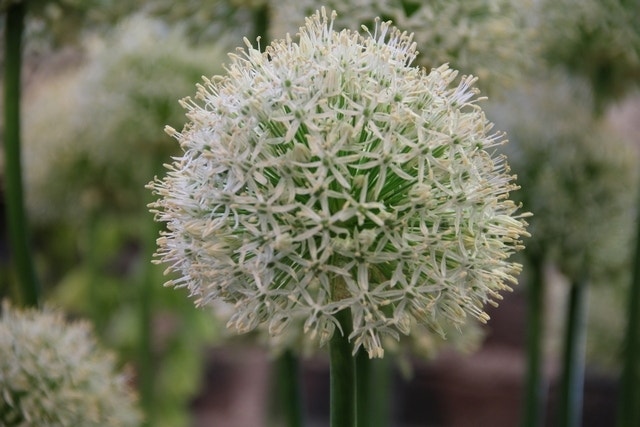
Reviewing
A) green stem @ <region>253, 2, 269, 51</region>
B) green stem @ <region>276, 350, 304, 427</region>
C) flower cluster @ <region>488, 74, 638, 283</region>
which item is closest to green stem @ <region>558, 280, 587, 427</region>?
flower cluster @ <region>488, 74, 638, 283</region>

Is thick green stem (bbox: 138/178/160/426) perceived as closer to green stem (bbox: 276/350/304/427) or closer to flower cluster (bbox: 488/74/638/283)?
green stem (bbox: 276/350/304/427)

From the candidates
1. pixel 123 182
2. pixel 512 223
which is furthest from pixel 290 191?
pixel 123 182

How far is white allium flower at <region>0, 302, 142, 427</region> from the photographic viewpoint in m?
0.70

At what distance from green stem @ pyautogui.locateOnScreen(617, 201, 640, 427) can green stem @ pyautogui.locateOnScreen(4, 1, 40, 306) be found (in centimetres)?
64

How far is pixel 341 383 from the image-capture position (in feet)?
1.68

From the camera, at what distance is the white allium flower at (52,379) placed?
699 mm

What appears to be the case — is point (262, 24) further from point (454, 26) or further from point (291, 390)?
point (291, 390)

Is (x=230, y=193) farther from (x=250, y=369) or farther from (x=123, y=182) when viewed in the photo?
(x=250, y=369)

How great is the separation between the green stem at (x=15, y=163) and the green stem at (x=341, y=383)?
1.49ft

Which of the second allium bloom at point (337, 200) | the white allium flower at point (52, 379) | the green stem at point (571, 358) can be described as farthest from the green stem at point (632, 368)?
the white allium flower at point (52, 379)

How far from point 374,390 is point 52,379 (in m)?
0.44

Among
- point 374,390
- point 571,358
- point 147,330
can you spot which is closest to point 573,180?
point 571,358

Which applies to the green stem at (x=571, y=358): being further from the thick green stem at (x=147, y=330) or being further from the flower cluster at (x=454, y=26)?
the thick green stem at (x=147, y=330)

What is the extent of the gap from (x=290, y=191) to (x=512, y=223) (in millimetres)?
158
